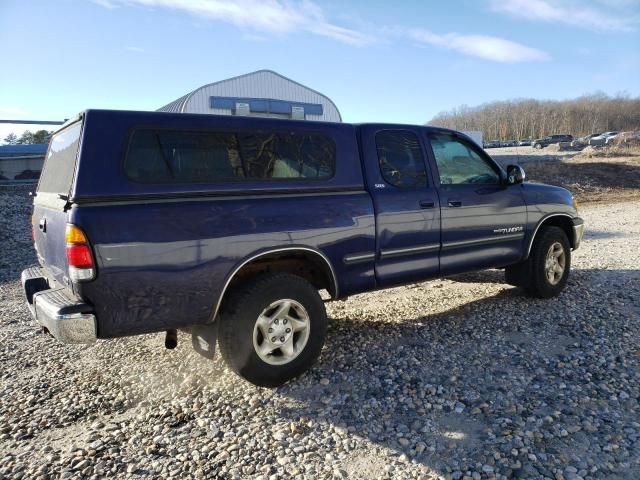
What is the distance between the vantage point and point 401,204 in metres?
4.20

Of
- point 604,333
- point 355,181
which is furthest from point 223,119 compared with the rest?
point 604,333

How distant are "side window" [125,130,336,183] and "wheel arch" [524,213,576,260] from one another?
2770 mm

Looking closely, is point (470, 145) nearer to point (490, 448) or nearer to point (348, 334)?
point (348, 334)

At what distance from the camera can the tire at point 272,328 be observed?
11.0 ft

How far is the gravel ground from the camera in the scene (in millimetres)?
2703

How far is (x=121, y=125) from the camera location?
3.10 metres

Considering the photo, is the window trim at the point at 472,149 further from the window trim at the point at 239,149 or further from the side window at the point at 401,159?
the window trim at the point at 239,149

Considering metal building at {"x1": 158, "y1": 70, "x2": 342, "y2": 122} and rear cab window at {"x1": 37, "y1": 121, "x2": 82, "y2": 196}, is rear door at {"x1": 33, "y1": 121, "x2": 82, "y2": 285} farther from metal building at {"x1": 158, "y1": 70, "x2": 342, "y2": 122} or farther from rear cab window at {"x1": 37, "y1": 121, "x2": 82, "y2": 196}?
metal building at {"x1": 158, "y1": 70, "x2": 342, "y2": 122}

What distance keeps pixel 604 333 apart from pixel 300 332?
2.94m

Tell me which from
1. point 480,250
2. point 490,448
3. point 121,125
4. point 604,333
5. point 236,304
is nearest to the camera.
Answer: point 490,448

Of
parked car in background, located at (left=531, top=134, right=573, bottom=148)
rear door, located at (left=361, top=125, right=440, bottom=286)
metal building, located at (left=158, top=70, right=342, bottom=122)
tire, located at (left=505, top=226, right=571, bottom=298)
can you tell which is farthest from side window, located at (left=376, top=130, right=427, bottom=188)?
parked car in background, located at (left=531, top=134, right=573, bottom=148)

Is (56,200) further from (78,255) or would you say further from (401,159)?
(401,159)

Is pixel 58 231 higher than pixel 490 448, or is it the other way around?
pixel 58 231

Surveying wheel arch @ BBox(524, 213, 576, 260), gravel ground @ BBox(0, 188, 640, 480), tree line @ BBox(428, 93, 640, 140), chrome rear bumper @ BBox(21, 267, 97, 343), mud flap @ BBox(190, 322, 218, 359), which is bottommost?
gravel ground @ BBox(0, 188, 640, 480)
